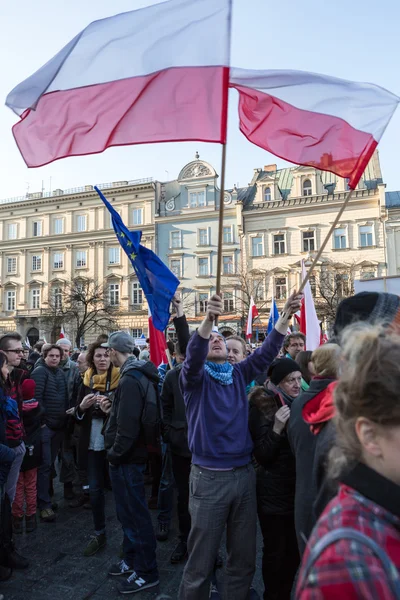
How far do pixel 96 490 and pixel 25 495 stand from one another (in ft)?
3.75

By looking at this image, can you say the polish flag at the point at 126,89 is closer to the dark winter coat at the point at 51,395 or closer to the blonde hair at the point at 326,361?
the blonde hair at the point at 326,361

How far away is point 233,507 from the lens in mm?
2875

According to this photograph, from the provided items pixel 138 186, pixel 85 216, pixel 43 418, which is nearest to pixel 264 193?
pixel 138 186

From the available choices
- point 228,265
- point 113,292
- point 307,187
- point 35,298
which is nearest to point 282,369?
point 228,265

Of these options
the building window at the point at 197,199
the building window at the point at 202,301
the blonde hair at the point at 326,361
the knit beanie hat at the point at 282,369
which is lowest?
the knit beanie hat at the point at 282,369

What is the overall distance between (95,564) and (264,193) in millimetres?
36189

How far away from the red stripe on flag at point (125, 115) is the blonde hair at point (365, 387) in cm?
234

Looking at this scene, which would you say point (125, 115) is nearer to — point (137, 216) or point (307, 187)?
point (307, 187)

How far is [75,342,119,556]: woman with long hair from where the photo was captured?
4344mm

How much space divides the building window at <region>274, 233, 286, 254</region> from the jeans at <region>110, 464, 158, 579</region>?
110 feet

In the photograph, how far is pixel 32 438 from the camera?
4.99m

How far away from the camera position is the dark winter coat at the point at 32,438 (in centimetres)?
489

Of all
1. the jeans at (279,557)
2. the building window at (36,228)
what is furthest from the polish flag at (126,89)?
the building window at (36,228)

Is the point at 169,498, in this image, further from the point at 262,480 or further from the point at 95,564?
the point at 262,480
